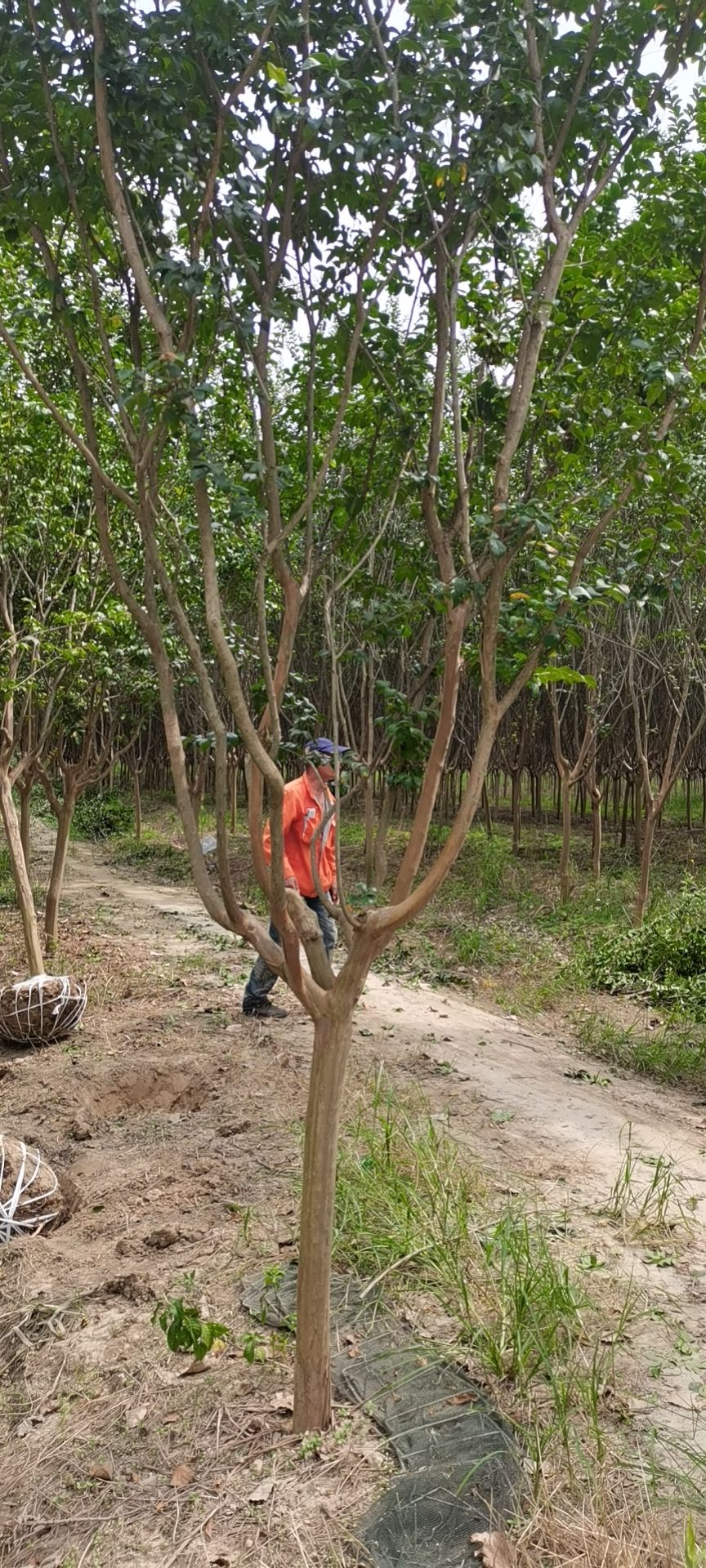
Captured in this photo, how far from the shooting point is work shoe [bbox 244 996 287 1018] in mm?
7559

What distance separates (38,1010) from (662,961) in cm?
511

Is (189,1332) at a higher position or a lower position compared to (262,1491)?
higher

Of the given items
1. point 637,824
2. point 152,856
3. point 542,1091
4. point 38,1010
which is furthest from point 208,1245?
point 637,824

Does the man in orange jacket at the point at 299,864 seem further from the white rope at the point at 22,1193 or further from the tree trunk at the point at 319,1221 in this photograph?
the tree trunk at the point at 319,1221

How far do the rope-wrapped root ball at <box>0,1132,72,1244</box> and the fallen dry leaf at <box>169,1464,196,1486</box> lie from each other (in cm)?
186

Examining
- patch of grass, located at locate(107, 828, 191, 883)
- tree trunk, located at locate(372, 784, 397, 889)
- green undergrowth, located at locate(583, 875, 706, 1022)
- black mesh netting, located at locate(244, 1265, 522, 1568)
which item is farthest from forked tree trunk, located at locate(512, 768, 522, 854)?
tree trunk, located at locate(372, 784, 397, 889)

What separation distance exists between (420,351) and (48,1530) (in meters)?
3.61

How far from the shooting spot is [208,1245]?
4.18m

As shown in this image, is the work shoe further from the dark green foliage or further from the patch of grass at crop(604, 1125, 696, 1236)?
the dark green foliage

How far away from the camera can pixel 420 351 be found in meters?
3.33

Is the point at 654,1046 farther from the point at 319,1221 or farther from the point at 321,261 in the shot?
the point at 321,261

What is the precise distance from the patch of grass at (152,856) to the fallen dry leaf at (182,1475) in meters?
12.2

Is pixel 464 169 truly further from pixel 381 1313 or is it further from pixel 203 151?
pixel 381 1313

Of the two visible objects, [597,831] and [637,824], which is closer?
[597,831]
